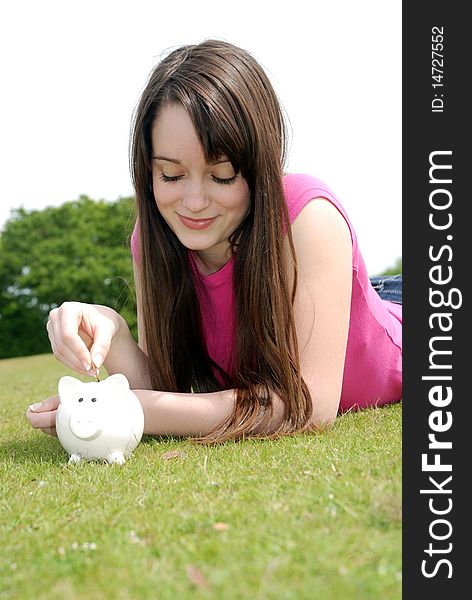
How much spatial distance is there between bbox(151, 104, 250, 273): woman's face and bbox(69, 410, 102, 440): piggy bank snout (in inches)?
35.2

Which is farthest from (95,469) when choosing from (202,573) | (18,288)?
(18,288)

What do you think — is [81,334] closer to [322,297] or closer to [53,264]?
[322,297]

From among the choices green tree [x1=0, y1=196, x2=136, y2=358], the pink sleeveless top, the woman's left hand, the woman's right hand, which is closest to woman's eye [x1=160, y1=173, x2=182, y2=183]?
the pink sleeveless top

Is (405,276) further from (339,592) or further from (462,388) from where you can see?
(339,592)

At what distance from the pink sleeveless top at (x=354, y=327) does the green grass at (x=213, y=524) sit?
2.98 ft

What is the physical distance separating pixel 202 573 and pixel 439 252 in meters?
1.65

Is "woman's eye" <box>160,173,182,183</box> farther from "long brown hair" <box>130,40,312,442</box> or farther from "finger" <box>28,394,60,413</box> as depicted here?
"finger" <box>28,394,60,413</box>

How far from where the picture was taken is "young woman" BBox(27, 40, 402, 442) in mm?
3424

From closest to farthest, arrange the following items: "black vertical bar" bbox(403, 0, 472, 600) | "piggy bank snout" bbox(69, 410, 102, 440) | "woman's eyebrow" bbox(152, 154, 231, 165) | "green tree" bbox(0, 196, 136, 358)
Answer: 1. "black vertical bar" bbox(403, 0, 472, 600)
2. "piggy bank snout" bbox(69, 410, 102, 440)
3. "woman's eyebrow" bbox(152, 154, 231, 165)
4. "green tree" bbox(0, 196, 136, 358)

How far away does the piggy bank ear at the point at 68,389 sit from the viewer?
3414 millimetres

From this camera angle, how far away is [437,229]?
3.16 metres

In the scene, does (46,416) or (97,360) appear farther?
(46,416)

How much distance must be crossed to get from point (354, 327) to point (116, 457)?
157 cm

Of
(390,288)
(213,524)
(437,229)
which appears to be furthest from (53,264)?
(213,524)
